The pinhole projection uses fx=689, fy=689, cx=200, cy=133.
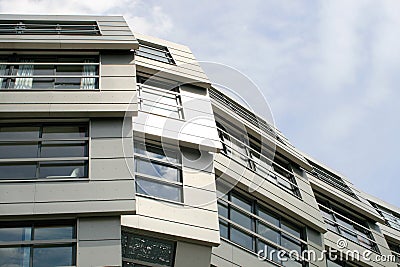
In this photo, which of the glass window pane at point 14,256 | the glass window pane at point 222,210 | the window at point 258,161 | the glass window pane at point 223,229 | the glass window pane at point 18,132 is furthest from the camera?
the window at point 258,161

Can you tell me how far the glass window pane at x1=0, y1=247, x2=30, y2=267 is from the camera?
15.4 metres

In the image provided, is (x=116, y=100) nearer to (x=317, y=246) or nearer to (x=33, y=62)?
(x=33, y=62)

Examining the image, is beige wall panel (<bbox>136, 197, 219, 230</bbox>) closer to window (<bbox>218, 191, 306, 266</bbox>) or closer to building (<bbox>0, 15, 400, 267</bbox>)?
building (<bbox>0, 15, 400, 267</bbox>)

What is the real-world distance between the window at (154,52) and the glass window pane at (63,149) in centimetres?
596

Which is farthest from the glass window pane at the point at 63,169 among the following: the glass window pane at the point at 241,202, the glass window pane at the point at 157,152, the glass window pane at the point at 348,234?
the glass window pane at the point at 348,234

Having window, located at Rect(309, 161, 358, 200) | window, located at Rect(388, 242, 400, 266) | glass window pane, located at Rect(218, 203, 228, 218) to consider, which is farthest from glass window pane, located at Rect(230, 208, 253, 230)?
window, located at Rect(388, 242, 400, 266)

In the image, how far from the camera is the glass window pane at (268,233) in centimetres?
2181

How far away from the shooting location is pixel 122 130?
17.8 meters

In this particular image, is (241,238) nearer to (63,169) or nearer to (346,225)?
(63,169)

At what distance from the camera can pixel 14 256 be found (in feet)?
51.0

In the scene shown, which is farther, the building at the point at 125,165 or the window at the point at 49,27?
the window at the point at 49,27

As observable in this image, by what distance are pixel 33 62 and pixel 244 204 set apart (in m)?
7.78

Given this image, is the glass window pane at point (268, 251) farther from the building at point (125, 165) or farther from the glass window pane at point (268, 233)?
the glass window pane at point (268, 233)

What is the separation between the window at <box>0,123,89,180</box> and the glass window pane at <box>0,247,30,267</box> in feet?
6.41
